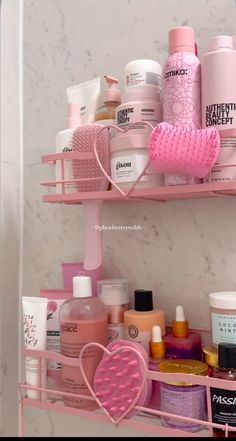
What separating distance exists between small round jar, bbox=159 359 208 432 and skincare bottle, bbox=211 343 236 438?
0.08 feet

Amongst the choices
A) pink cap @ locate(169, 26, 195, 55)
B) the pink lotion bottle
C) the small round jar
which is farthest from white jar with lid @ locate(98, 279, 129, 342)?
pink cap @ locate(169, 26, 195, 55)

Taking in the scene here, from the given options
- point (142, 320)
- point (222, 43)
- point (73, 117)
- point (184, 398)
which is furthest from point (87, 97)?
point (184, 398)

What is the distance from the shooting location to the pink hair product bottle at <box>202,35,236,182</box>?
2.07 feet

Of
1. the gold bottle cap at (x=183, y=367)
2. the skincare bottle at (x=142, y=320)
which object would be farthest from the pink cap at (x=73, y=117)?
the gold bottle cap at (x=183, y=367)

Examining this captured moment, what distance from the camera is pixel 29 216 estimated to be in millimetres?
986

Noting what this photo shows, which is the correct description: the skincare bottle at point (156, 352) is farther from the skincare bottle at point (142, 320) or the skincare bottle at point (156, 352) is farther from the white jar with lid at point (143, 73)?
the white jar with lid at point (143, 73)

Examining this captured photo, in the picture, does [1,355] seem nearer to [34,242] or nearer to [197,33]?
[34,242]

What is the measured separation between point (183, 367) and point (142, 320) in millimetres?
98

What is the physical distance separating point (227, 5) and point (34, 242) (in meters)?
0.58

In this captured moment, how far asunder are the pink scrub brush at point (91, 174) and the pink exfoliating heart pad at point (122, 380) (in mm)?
167

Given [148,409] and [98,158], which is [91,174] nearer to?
[98,158]

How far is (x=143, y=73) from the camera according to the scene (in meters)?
0.73

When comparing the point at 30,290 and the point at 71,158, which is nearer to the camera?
the point at 71,158

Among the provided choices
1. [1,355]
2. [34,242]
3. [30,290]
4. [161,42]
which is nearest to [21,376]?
[1,355]
